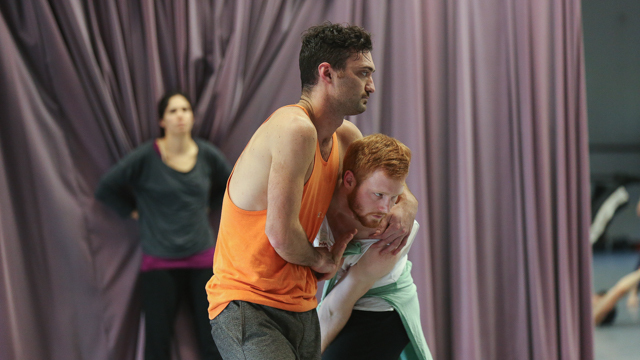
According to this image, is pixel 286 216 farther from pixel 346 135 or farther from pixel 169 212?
pixel 169 212

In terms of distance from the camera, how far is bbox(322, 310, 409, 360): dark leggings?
5.07 feet

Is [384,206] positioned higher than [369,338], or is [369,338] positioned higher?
[384,206]

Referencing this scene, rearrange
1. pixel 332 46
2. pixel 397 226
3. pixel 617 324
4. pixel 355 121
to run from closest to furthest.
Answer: pixel 332 46
pixel 397 226
pixel 355 121
pixel 617 324

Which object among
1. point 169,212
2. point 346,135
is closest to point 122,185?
point 169,212

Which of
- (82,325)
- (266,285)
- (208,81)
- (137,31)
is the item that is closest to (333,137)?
(266,285)

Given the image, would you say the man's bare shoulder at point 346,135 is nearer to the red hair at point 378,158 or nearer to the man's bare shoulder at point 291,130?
the red hair at point 378,158

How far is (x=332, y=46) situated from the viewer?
1254 millimetres

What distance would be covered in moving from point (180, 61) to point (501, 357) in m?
2.29

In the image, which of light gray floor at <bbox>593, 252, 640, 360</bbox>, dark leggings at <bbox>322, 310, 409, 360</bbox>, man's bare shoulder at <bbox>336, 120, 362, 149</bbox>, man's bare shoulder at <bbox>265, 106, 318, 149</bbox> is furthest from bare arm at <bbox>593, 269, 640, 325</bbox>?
man's bare shoulder at <bbox>265, 106, 318, 149</bbox>

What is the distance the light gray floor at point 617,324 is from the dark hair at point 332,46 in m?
2.55

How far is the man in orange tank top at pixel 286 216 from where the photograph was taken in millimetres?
1147

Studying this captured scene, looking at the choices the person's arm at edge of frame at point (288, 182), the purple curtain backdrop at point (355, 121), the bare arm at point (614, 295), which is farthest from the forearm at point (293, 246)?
the bare arm at point (614, 295)

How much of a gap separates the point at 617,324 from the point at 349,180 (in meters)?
2.66

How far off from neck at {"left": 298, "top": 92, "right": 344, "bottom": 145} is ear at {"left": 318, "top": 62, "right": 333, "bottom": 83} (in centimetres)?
5
